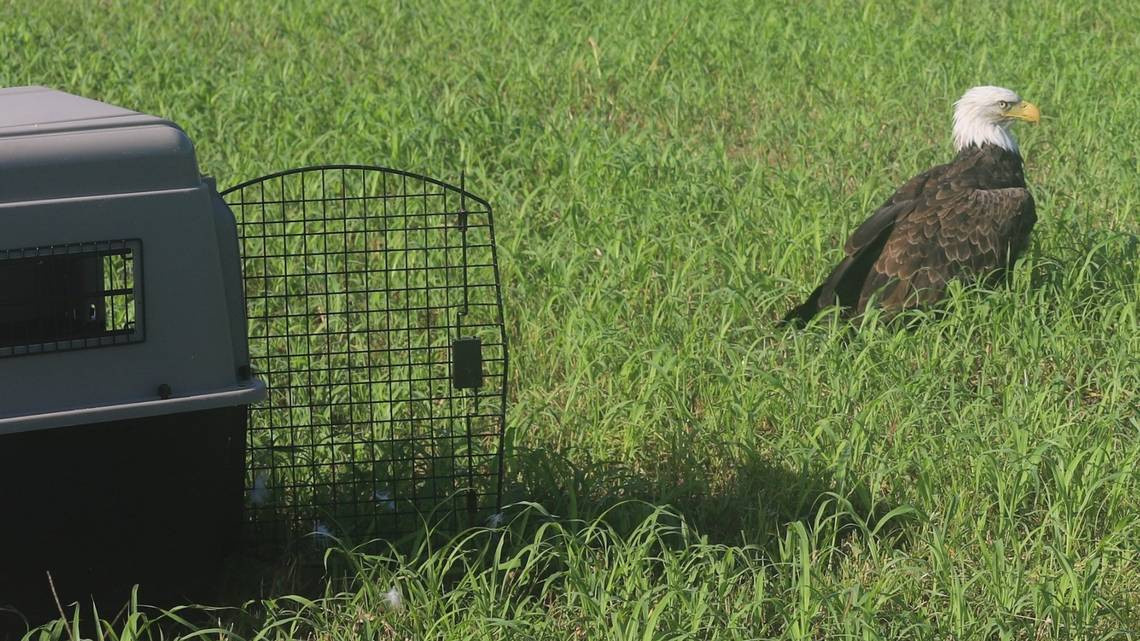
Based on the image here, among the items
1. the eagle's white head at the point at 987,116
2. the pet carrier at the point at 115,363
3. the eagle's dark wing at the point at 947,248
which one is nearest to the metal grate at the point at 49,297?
the pet carrier at the point at 115,363

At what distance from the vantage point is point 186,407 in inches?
115

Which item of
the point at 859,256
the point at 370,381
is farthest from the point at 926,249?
the point at 370,381

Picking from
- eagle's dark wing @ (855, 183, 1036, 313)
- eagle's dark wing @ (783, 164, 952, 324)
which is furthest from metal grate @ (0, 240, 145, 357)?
eagle's dark wing @ (855, 183, 1036, 313)

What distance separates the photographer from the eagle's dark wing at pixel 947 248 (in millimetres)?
5234

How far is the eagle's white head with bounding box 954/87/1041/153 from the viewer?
227 inches

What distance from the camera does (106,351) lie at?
287 centimetres

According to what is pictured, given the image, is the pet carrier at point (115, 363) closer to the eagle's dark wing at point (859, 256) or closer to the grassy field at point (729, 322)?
the grassy field at point (729, 322)

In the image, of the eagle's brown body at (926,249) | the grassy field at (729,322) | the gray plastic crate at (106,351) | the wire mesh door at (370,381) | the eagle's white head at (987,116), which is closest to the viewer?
the gray plastic crate at (106,351)

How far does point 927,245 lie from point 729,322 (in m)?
0.89

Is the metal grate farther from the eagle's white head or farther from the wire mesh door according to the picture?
the eagle's white head

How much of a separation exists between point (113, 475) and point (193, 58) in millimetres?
6823

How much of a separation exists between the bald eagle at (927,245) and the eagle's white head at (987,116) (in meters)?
0.33

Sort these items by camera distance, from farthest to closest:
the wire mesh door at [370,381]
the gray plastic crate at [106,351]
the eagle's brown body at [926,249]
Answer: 1. the eagle's brown body at [926,249]
2. the wire mesh door at [370,381]
3. the gray plastic crate at [106,351]

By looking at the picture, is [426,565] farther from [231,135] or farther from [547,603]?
[231,135]
